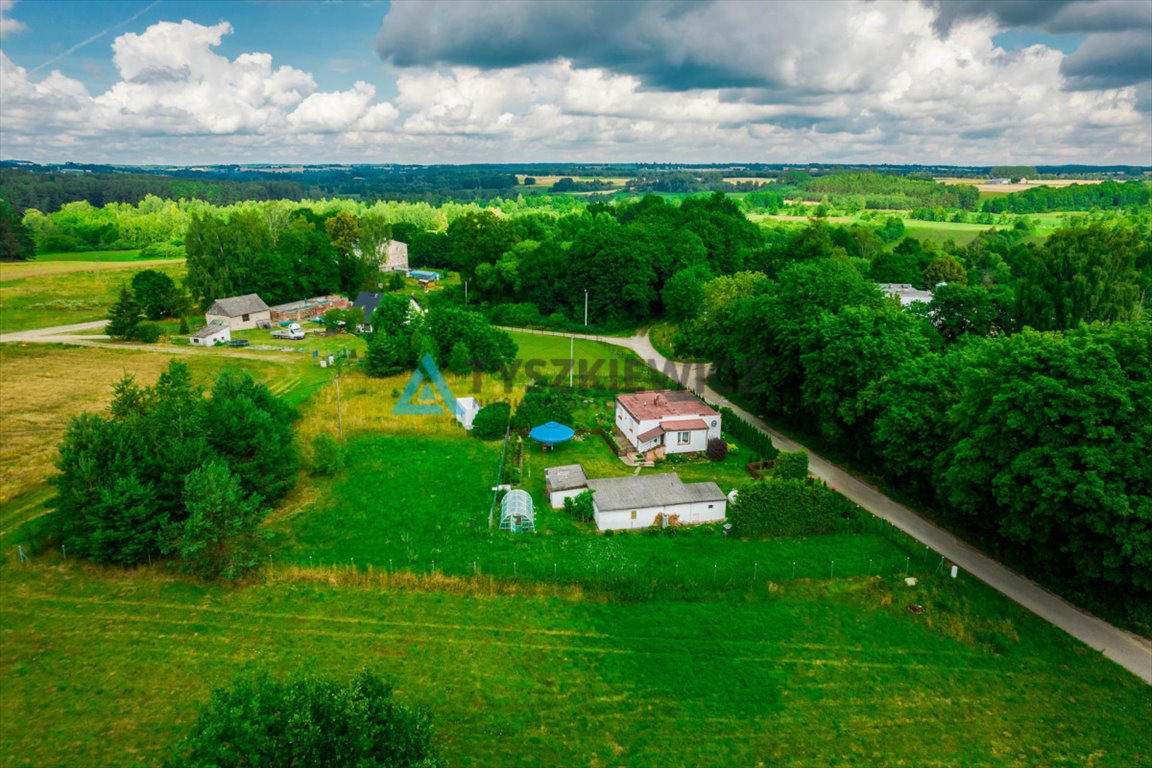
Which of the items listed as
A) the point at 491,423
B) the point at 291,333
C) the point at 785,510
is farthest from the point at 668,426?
the point at 291,333

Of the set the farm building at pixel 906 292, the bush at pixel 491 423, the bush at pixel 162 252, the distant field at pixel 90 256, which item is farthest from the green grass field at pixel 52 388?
the bush at pixel 162 252

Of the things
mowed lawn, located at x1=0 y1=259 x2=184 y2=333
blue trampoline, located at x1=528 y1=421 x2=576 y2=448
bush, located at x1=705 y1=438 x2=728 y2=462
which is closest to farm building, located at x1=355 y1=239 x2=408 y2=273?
mowed lawn, located at x1=0 y1=259 x2=184 y2=333

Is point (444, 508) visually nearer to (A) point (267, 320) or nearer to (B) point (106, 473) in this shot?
(B) point (106, 473)

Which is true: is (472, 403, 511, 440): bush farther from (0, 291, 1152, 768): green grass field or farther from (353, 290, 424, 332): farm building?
(353, 290, 424, 332): farm building

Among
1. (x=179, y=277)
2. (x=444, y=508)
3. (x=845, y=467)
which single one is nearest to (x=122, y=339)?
(x=179, y=277)

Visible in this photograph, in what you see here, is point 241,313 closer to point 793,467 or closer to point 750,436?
point 750,436

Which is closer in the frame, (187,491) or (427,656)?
(427,656)
